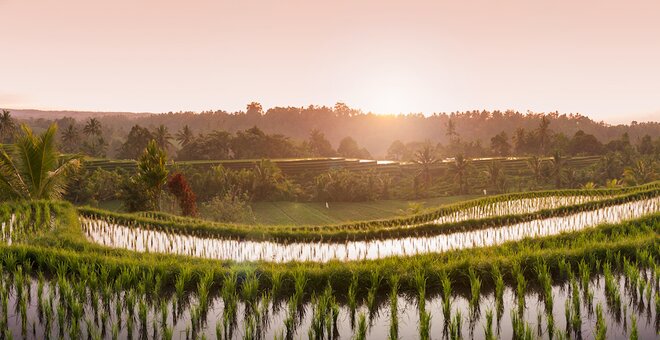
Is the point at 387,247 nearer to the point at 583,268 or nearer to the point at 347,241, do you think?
the point at 347,241

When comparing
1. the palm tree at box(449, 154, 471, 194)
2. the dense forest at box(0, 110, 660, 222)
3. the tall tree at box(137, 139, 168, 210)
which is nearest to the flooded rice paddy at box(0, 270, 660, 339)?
the dense forest at box(0, 110, 660, 222)

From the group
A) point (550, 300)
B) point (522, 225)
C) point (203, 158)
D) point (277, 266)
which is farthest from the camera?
point (203, 158)

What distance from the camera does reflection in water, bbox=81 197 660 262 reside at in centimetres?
1377

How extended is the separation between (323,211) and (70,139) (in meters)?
53.5

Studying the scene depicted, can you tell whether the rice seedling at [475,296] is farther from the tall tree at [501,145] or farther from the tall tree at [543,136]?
the tall tree at [501,145]

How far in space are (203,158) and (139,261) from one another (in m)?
60.6

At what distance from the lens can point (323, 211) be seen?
1614 inches

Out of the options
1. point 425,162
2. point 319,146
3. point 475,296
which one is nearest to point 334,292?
point 475,296

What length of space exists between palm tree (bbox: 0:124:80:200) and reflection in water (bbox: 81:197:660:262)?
2.84m

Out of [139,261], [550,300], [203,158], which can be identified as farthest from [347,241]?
[203,158]

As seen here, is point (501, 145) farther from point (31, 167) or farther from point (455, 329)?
point (455, 329)

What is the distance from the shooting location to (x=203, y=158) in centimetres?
6956

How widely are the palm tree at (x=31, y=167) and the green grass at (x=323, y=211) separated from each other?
15371 mm

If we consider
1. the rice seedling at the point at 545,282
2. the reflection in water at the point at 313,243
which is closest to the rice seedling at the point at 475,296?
the rice seedling at the point at 545,282
